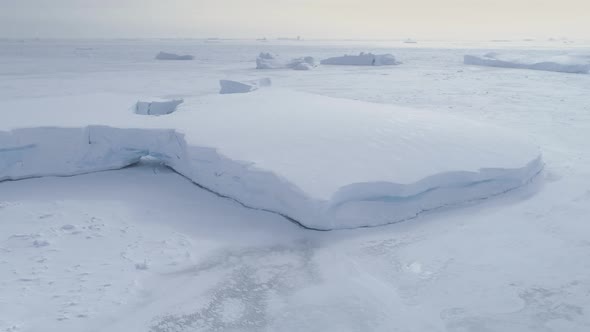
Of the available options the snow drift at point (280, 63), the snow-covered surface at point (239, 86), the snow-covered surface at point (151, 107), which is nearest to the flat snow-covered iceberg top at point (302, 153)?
the snow-covered surface at point (151, 107)

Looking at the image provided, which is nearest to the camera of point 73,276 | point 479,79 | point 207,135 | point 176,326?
point 176,326

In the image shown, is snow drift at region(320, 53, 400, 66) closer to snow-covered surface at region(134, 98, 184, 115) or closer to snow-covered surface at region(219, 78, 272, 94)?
snow-covered surface at region(219, 78, 272, 94)

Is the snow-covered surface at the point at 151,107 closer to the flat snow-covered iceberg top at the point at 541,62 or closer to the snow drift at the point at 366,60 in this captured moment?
the snow drift at the point at 366,60

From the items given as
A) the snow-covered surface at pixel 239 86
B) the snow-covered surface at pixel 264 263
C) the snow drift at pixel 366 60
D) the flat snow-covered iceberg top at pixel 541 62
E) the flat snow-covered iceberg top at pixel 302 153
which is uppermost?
the flat snow-covered iceberg top at pixel 541 62

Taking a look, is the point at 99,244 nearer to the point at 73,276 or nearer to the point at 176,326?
the point at 73,276

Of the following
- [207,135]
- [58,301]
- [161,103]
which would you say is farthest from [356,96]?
[58,301]
